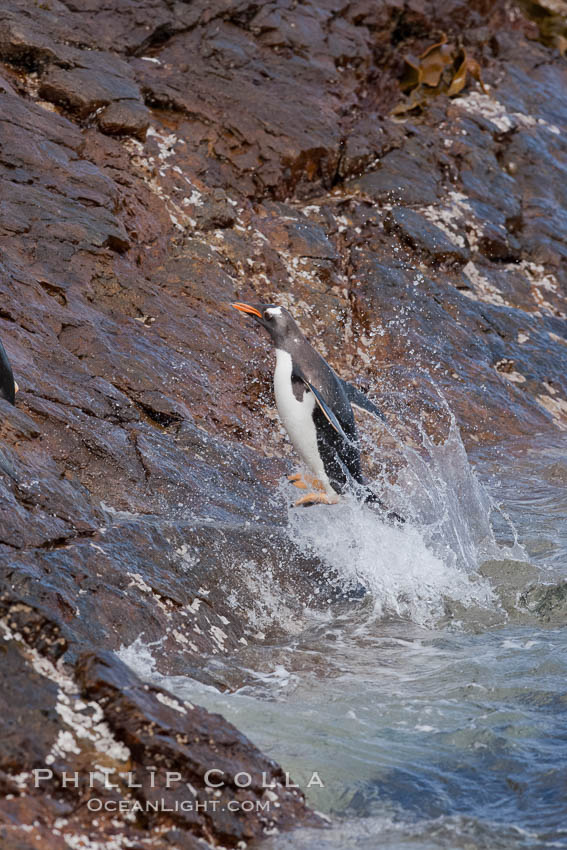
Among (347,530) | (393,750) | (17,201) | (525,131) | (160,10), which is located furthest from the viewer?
(525,131)

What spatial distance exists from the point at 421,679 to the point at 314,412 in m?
1.97

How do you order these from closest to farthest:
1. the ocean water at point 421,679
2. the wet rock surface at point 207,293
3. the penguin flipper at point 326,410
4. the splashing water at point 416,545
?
1. the ocean water at point 421,679
2. the wet rock surface at point 207,293
3. the splashing water at point 416,545
4. the penguin flipper at point 326,410

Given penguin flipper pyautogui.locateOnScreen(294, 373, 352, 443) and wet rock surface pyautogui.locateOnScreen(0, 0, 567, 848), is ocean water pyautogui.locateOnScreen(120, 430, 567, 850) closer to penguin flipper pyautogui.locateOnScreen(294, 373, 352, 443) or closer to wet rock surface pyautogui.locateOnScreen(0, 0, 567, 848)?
wet rock surface pyautogui.locateOnScreen(0, 0, 567, 848)

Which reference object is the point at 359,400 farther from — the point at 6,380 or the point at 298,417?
the point at 6,380

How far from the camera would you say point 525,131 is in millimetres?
10898

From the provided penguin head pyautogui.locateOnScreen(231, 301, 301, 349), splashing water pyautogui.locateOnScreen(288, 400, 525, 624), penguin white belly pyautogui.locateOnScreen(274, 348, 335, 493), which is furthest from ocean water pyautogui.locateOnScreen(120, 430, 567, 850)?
penguin head pyautogui.locateOnScreen(231, 301, 301, 349)

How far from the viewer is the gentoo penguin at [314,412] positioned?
5.60 meters

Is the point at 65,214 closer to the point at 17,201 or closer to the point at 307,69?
the point at 17,201

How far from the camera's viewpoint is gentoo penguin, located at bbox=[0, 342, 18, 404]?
175 inches

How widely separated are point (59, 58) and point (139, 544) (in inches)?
206

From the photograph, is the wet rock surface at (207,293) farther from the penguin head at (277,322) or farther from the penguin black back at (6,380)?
the penguin head at (277,322)

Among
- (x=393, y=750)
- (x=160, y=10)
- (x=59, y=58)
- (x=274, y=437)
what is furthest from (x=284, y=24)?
(x=393, y=750)

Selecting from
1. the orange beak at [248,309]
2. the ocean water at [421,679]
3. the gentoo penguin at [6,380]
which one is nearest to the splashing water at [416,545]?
the ocean water at [421,679]

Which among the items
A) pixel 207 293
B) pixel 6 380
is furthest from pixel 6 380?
pixel 207 293
